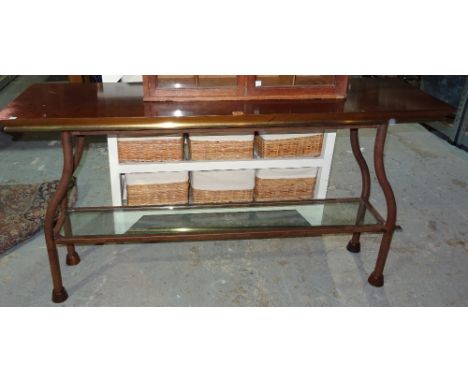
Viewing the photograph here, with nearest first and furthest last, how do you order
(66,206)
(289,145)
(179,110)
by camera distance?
(179,110), (66,206), (289,145)

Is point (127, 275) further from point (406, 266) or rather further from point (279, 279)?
point (406, 266)

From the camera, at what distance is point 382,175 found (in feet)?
7.36

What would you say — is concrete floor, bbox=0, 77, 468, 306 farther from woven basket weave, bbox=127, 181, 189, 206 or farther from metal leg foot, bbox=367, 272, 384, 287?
woven basket weave, bbox=127, 181, 189, 206

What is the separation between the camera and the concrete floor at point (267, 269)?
92.6 inches

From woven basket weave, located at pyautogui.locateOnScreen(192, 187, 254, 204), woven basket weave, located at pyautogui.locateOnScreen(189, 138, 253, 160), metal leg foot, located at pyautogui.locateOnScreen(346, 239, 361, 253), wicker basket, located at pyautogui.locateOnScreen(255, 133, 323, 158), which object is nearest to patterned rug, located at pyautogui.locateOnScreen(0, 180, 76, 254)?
woven basket weave, located at pyautogui.locateOnScreen(192, 187, 254, 204)

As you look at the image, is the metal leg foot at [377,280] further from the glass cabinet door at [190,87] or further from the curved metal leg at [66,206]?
the curved metal leg at [66,206]

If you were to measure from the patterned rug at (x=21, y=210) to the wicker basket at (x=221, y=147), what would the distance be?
105 centimetres

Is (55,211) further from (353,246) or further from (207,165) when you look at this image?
(353,246)

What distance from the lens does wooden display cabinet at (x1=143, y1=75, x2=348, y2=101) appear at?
2121 millimetres

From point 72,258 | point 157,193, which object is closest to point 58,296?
point 72,258

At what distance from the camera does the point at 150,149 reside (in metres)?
2.68

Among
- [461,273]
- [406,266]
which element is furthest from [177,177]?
[461,273]

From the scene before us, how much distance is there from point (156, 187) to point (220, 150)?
1.62 feet

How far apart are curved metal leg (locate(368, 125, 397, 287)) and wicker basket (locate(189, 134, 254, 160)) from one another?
84cm
